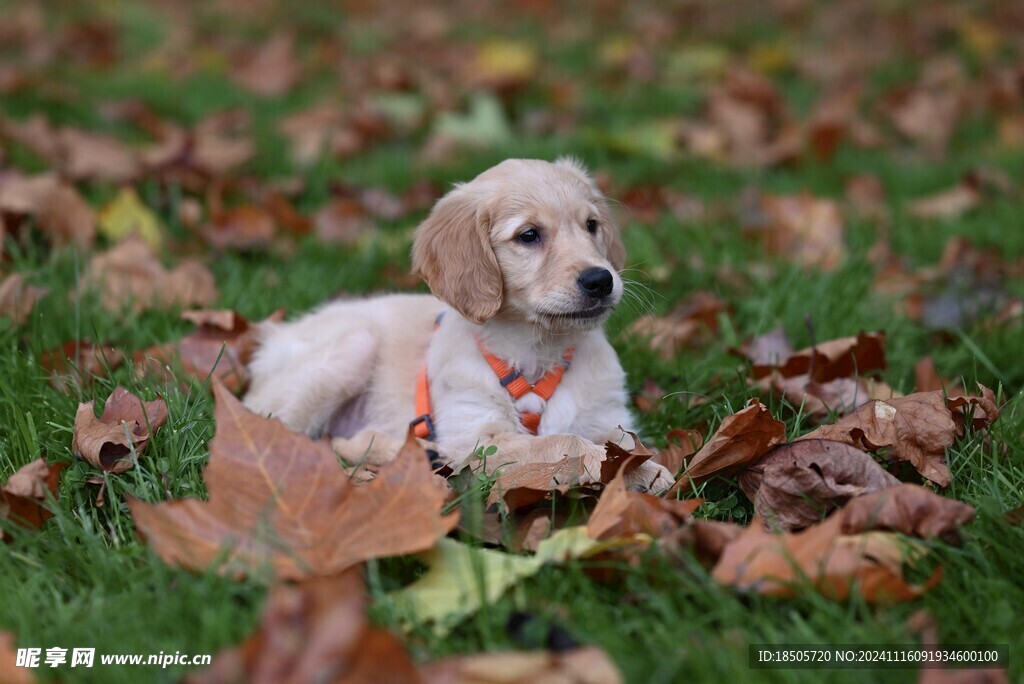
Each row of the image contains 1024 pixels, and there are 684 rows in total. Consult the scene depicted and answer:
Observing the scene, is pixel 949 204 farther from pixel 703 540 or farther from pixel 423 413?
pixel 703 540

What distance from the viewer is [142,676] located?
5.66 feet

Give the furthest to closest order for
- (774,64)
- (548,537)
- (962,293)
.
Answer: (774,64) → (962,293) → (548,537)

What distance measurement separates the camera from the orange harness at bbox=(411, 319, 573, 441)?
2943 millimetres

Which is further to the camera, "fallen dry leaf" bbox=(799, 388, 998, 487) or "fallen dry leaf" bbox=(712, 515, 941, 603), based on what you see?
"fallen dry leaf" bbox=(799, 388, 998, 487)

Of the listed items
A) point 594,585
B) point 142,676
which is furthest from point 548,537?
point 142,676

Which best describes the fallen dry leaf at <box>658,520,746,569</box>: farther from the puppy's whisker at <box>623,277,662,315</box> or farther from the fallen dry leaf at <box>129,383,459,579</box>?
the puppy's whisker at <box>623,277,662,315</box>

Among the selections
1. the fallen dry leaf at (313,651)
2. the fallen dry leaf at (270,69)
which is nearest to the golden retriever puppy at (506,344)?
the fallen dry leaf at (313,651)

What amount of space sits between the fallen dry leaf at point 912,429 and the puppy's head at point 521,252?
736 millimetres

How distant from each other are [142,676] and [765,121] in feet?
18.4

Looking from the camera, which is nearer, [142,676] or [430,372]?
[142,676]

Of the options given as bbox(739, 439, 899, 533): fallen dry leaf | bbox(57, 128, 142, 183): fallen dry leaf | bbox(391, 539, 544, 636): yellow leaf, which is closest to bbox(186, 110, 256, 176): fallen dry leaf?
bbox(57, 128, 142, 183): fallen dry leaf

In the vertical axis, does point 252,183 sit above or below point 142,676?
below

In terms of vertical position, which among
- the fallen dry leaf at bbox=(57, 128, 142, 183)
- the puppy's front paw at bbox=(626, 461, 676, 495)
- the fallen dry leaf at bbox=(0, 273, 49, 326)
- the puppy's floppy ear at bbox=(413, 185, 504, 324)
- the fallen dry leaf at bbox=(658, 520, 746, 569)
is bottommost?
the fallen dry leaf at bbox=(57, 128, 142, 183)

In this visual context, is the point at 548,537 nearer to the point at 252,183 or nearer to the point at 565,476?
the point at 565,476
